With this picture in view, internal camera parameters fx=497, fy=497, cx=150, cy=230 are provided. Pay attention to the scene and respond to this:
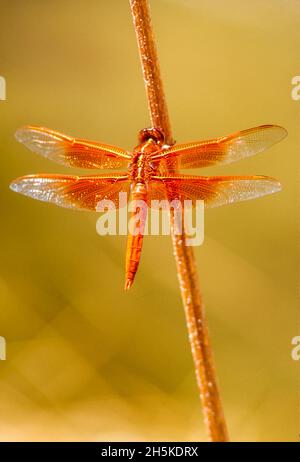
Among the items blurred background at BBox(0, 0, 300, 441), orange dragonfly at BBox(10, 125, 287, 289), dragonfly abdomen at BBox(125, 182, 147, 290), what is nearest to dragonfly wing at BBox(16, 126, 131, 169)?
orange dragonfly at BBox(10, 125, 287, 289)

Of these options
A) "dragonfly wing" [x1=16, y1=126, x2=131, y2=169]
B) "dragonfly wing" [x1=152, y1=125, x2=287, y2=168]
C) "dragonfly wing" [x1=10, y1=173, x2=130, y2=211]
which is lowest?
"dragonfly wing" [x1=10, y1=173, x2=130, y2=211]

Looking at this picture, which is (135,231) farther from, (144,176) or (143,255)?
(143,255)

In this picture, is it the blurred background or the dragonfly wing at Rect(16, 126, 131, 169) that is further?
the blurred background

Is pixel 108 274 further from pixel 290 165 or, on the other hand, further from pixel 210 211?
pixel 290 165

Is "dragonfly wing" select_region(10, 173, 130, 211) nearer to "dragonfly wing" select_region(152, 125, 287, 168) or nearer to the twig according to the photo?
"dragonfly wing" select_region(152, 125, 287, 168)

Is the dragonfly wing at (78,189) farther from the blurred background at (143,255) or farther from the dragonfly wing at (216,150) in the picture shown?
the blurred background at (143,255)
